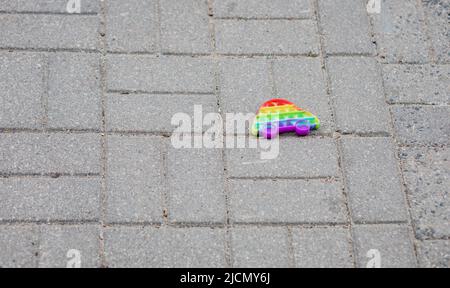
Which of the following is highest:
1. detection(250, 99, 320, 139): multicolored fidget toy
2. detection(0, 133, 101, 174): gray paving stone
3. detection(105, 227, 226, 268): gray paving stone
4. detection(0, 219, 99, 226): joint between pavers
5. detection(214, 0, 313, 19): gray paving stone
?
detection(214, 0, 313, 19): gray paving stone

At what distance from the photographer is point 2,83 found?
3.56 m

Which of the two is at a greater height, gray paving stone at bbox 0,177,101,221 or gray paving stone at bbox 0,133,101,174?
gray paving stone at bbox 0,133,101,174

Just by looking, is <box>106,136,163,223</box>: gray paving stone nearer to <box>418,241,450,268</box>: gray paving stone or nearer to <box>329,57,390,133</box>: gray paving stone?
<box>329,57,390,133</box>: gray paving stone

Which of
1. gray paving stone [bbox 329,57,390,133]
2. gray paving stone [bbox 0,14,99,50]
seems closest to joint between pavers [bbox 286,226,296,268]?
gray paving stone [bbox 329,57,390,133]

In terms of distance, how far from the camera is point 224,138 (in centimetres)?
344

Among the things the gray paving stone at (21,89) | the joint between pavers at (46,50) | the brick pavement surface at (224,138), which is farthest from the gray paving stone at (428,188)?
the gray paving stone at (21,89)

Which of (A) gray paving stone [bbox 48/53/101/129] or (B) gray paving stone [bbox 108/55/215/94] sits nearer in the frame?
(A) gray paving stone [bbox 48/53/101/129]

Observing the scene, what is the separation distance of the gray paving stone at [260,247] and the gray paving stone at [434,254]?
58 cm

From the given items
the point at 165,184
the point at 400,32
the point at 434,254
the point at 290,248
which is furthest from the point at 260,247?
the point at 400,32

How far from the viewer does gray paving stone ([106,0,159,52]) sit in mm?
3730

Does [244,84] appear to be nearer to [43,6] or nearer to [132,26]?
[132,26]

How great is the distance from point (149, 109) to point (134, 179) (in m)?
0.39

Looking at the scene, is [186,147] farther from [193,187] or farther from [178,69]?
[178,69]

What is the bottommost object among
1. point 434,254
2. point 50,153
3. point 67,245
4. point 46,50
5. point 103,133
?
point 434,254
